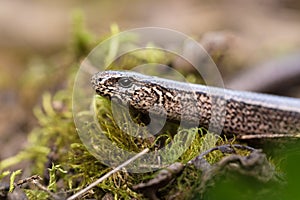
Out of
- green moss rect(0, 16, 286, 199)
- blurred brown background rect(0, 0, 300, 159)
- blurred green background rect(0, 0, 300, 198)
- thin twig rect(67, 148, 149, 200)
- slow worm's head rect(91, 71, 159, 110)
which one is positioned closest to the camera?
thin twig rect(67, 148, 149, 200)

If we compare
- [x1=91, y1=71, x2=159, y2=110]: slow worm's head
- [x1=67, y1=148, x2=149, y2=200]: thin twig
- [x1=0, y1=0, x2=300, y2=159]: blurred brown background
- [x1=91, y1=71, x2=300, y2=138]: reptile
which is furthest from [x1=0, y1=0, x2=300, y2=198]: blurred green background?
[x1=67, y1=148, x2=149, y2=200]: thin twig

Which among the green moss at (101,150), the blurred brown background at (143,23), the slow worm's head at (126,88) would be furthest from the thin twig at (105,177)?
the blurred brown background at (143,23)

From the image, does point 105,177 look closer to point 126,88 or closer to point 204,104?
point 126,88

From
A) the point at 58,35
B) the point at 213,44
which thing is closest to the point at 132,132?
the point at 213,44

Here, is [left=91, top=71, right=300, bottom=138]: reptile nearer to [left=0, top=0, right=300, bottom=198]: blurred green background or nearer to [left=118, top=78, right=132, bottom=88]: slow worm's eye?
[left=118, top=78, right=132, bottom=88]: slow worm's eye

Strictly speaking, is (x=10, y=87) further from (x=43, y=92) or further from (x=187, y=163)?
(x=187, y=163)

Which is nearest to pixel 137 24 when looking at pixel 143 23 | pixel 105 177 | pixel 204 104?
pixel 143 23

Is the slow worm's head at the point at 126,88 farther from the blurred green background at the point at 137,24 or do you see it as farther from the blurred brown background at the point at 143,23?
the blurred brown background at the point at 143,23
